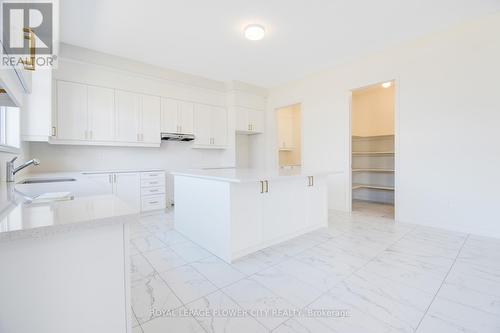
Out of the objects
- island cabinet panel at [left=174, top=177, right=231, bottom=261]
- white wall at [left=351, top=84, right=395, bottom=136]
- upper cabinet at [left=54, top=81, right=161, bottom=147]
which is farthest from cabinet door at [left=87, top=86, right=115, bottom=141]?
white wall at [left=351, top=84, right=395, bottom=136]

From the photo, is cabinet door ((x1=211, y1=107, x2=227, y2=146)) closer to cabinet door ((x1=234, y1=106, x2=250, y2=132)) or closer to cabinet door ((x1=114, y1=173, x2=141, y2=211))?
cabinet door ((x1=234, y1=106, x2=250, y2=132))

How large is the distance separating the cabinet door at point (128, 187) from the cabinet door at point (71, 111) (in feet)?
2.81

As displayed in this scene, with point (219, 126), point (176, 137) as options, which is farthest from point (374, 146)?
point (176, 137)

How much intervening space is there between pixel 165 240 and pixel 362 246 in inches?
92.4

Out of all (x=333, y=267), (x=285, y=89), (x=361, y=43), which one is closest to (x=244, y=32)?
(x=361, y=43)

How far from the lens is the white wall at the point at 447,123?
281 cm

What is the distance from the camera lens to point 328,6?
2637 millimetres

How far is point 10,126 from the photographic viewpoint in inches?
90.8

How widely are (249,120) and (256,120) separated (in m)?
0.23

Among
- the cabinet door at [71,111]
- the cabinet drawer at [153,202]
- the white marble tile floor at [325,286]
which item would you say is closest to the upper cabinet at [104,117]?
the cabinet door at [71,111]

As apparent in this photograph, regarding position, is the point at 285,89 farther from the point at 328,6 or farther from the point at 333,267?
the point at 333,267

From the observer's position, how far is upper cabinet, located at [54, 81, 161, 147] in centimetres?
347

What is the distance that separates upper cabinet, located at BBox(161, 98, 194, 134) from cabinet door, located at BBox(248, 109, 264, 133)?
57.7 inches

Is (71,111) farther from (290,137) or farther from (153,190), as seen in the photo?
(290,137)
